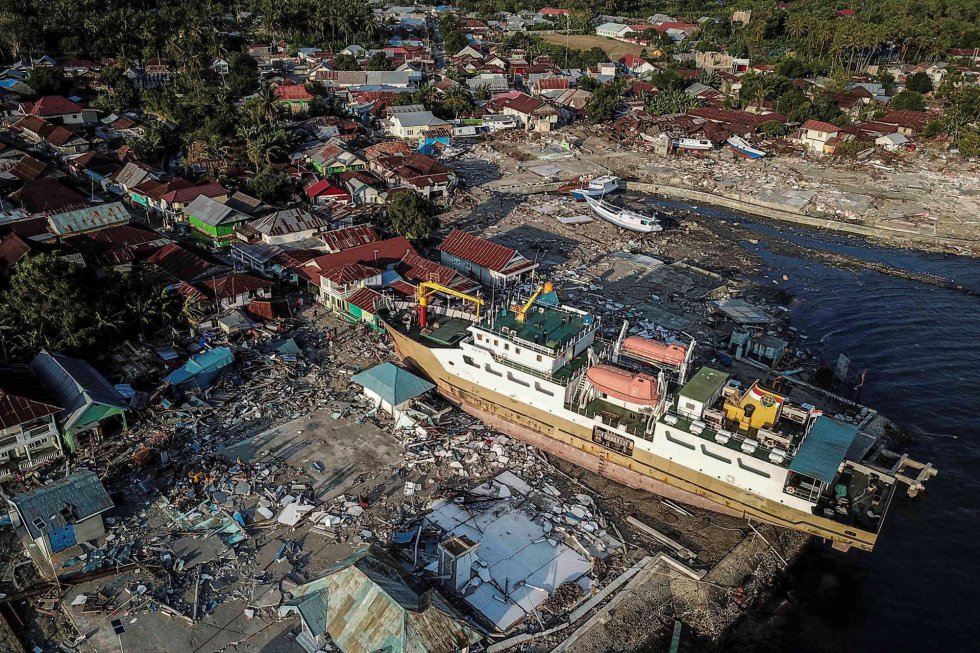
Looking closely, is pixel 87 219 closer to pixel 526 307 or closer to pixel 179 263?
pixel 179 263

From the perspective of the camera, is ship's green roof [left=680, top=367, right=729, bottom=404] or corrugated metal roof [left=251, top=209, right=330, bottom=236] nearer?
ship's green roof [left=680, top=367, right=729, bottom=404]

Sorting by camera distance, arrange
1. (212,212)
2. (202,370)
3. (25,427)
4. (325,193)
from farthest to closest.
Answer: (325,193) → (212,212) → (202,370) → (25,427)

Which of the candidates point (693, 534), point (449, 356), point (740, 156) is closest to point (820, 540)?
point (693, 534)

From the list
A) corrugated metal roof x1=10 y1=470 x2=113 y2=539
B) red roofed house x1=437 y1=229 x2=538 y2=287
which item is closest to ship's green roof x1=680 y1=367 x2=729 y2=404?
red roofed house x1=437 y1=229 x2=538 y2=287

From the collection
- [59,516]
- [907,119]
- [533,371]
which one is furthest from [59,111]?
[907,119]

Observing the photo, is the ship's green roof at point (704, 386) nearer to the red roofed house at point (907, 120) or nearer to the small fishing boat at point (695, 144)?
the small fishing boat at point (695, 144)

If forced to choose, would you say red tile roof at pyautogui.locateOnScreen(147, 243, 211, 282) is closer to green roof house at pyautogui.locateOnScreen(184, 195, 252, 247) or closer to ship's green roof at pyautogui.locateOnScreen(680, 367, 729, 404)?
green roof house at pyautogui.locateOnScreen(184, 195, 252, 247)
